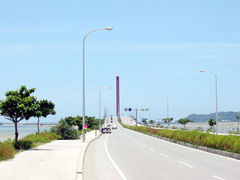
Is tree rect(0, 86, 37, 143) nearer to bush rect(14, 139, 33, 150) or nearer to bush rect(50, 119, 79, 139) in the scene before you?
bush rect(14, 139, 33, 150)

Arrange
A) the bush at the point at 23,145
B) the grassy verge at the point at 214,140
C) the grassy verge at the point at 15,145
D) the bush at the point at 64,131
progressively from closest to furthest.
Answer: the grassy verge at the point at 15,145 < the grassy verge at the point at 214,140 < the bush at the point at 23,145 < the bush at the point at 64,131

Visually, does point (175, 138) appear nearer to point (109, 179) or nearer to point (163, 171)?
point (163, 171)

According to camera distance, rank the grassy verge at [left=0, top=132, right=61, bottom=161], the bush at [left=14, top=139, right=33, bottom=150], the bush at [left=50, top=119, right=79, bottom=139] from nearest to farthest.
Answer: the grassy verge at [left=0, top=132, right=61, bottom=161] < the bush at [left=14, top=139, right=33, bottom=150] < the bush at [left=50, top=119, right=79, bottom=139]

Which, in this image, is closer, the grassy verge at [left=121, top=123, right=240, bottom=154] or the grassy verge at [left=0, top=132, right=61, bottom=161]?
the grassy verge at [left=0, top=132, right=61, bottom=161]

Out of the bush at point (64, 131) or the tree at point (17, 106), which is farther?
the bush at point (64, 131)

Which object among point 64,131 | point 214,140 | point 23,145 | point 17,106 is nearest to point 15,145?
point 23,145

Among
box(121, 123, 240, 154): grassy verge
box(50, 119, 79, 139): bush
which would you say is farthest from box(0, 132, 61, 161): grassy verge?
box(121, 123, 240, 154): grassy verge

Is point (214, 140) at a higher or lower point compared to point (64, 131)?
higher

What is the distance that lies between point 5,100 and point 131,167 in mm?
11089

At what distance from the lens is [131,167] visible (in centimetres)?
1575

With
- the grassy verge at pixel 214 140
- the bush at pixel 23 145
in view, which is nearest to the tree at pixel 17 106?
the bush at pixel 23 145

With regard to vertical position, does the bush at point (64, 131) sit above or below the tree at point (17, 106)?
below

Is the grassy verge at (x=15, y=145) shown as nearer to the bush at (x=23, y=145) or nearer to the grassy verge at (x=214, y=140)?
the bush at (x=23, y=145)

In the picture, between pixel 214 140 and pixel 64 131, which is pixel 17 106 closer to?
pixel 214 140
